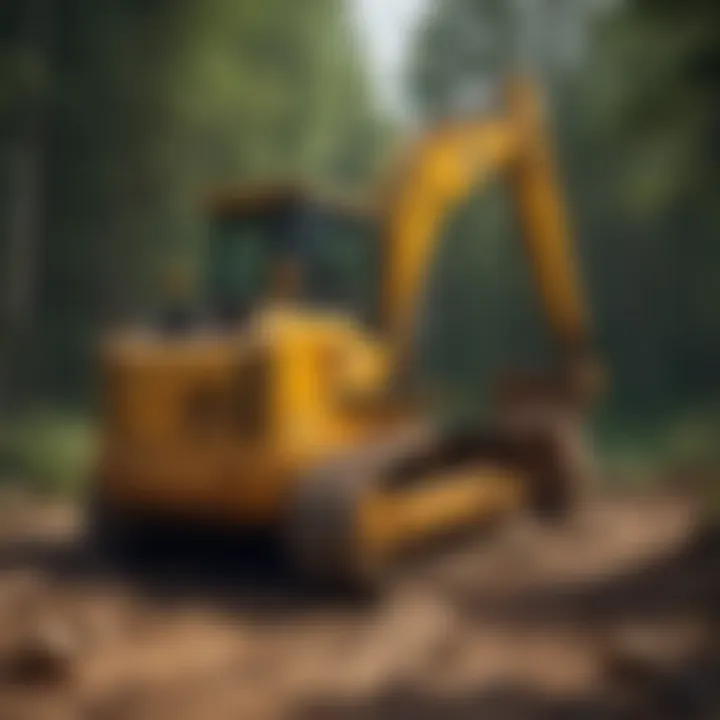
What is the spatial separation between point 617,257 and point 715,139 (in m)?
3.39

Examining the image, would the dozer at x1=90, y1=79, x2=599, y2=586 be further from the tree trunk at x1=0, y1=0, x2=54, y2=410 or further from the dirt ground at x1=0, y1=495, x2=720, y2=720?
the tree trunk at x1=0, y1=0, x2=54, y2=410

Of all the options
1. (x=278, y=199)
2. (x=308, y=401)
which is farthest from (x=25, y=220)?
(x=308, y=401)

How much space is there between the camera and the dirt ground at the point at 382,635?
2.32 m

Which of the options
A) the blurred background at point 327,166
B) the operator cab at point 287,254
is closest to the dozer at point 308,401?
the operator cab at point 287,254

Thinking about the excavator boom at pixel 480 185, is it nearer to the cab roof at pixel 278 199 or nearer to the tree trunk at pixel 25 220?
the cab roof at pixel 278 199

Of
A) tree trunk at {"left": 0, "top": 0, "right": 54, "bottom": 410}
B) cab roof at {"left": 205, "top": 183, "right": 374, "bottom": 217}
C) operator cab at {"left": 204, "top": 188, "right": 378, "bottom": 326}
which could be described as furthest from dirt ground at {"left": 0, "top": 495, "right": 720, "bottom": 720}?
tree trunk at {"left": 0, "top": 0, "right": 54, "bottom": 410}

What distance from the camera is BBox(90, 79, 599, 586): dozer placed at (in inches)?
130

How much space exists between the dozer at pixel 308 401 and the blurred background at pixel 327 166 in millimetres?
964

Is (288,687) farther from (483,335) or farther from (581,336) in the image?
(483,335)

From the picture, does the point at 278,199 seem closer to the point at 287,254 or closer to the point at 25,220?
the point at 287,254

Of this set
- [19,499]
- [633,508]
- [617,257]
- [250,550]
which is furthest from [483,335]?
[250,550]

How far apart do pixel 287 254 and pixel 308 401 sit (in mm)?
486

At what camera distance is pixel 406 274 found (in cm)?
382

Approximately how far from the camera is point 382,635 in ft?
9.39
